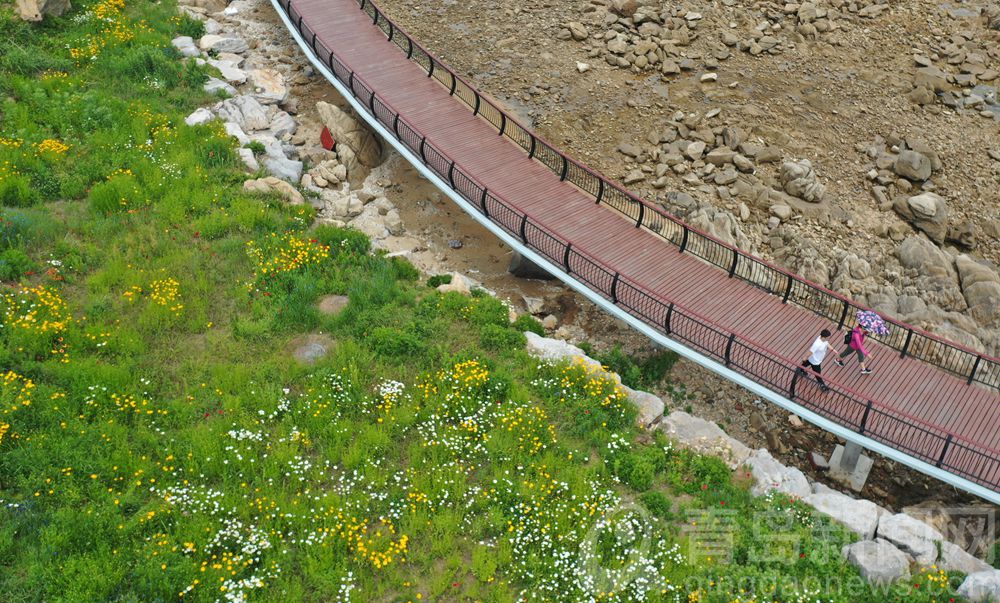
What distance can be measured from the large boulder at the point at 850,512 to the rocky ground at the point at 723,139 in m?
3.82

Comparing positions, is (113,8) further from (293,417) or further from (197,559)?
(197,559)

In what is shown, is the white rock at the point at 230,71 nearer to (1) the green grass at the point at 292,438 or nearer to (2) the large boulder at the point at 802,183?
(1) the green grass at the point at 292,438

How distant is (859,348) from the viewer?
58.3 feet

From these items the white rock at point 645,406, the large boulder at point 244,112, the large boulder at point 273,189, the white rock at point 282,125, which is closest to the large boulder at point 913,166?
the white rock at point 645,406

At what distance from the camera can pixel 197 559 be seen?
1325 centimetres

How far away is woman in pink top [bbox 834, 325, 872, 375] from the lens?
17.7 metres

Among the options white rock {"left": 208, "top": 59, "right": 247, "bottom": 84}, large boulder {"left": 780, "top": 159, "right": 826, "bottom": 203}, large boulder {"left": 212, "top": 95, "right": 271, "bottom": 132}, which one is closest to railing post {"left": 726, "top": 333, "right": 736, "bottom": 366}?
large boulder {"left": 780, "top": 159, "right": 826, "bottom": 203}

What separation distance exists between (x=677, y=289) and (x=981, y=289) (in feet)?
35.5

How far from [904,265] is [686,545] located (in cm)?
1529

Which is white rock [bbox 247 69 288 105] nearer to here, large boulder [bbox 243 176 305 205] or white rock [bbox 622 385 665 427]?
→ large boulder [bbox 243 176 305 205]

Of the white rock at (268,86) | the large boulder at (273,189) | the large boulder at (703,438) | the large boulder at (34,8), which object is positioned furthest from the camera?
the white rock at (268,86)

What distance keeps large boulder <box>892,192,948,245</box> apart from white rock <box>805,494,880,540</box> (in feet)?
47.1

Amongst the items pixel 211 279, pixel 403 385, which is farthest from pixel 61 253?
pixel 403 385

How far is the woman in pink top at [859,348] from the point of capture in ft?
58.2
